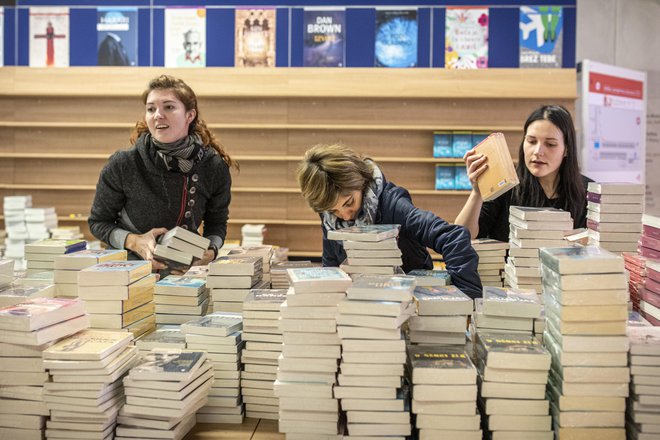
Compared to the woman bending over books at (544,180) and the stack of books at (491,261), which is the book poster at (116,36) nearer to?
the woman bending over books at (544,180)

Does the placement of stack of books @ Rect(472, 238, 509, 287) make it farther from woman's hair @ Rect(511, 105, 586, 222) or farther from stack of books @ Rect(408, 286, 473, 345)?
stack of books @ Rect(408, 286, 473, 345)

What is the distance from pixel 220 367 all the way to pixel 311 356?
0.39 meters

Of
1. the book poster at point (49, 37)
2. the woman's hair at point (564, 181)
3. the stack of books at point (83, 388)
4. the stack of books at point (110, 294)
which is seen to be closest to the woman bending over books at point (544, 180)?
the woman's hair at point (564, 181)

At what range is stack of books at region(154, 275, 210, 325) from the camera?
241 centimetres

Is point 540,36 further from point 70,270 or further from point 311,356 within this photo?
point 311,356

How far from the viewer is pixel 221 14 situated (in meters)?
7.65

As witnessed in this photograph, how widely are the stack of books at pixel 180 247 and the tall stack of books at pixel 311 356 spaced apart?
3.78 ft

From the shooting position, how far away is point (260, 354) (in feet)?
6.95

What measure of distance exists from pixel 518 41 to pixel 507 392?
251 inches

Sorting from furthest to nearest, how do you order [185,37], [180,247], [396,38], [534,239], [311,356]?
1. [185,37]
2. [396,38]
3. [180,247]
4. [534,239]
5. [311,356]

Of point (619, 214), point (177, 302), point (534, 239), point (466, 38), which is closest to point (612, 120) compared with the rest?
point (466, 38)

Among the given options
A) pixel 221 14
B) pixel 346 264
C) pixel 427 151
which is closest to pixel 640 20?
pixel 427 151

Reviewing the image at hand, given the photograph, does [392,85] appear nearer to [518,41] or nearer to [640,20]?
[518,41]

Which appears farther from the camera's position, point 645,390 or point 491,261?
point 491,261
